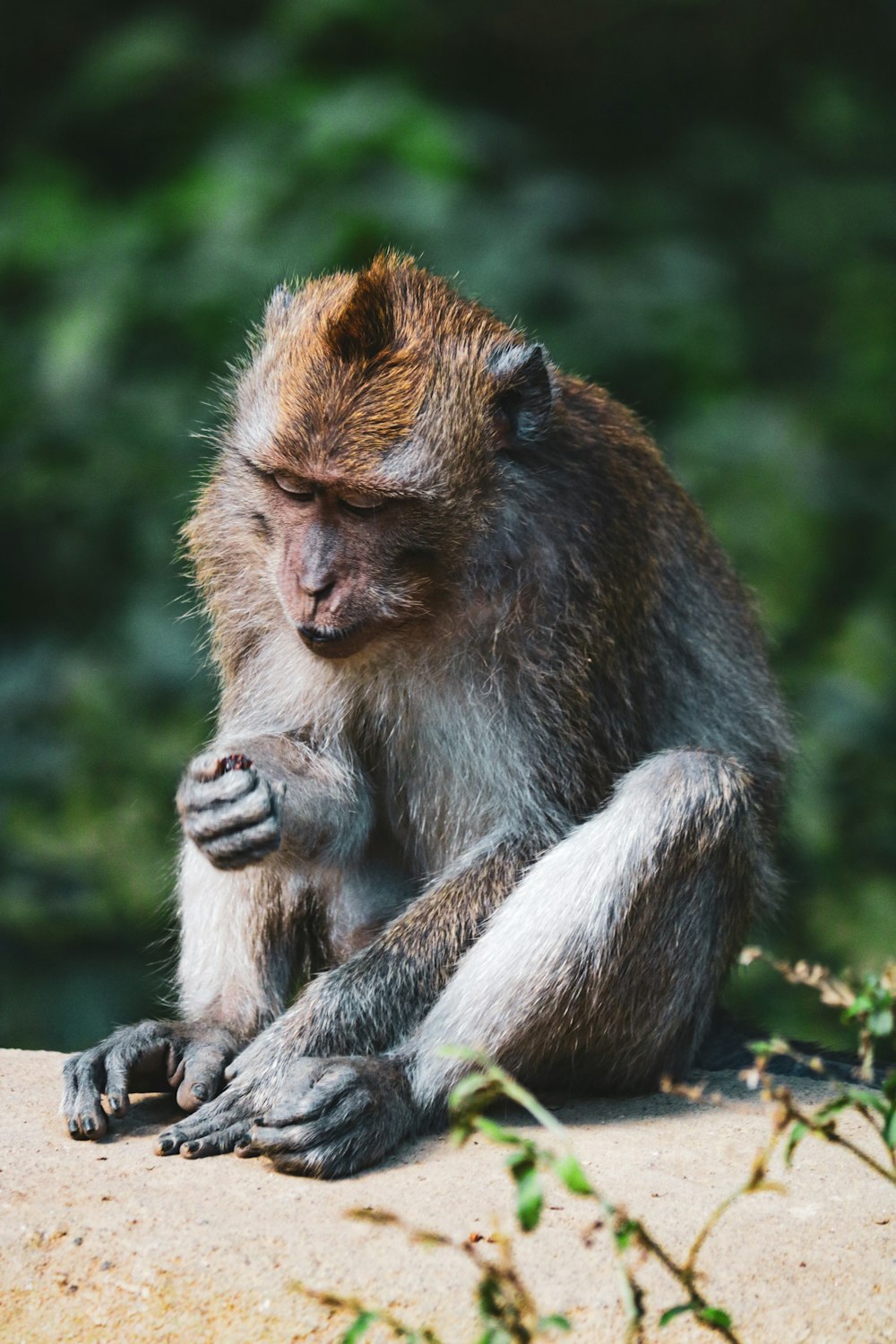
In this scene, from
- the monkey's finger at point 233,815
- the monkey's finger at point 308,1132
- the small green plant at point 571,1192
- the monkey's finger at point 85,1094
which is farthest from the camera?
the monkey's finger at point 233,815

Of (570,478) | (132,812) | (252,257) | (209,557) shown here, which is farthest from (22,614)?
(570,478)

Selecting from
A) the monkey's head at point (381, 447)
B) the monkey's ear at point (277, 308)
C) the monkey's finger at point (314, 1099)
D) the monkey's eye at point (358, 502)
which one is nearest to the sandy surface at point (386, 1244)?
the monkey's finger at point (314, 1099)

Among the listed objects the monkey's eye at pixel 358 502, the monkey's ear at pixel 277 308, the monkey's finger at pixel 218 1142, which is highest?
the monkey's ear at pixel 277 308

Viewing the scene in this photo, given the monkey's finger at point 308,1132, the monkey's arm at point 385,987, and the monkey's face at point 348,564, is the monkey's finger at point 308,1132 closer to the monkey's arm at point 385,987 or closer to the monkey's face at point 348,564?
the monkey's arm at point 385,987

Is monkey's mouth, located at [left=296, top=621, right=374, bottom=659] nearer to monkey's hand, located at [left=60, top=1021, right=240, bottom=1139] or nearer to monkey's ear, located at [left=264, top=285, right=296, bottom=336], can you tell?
monkey's ear, located at [left=264, top=285, right=296, bottom=336]

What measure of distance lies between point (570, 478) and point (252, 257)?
487cm

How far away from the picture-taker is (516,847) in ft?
19.1

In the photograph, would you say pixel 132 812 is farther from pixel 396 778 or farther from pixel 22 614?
pixel 396 778

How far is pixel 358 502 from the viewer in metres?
5.47

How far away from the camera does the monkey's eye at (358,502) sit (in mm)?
5449

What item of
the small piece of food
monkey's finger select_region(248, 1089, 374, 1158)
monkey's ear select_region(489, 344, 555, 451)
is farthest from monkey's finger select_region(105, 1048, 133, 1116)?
monkey's ear select_region(489, 344, 555, 451)

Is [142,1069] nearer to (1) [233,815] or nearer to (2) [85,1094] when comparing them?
(2) [85,1094]

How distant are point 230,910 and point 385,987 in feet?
2.60

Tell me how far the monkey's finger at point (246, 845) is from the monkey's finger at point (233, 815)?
2 centimetres
